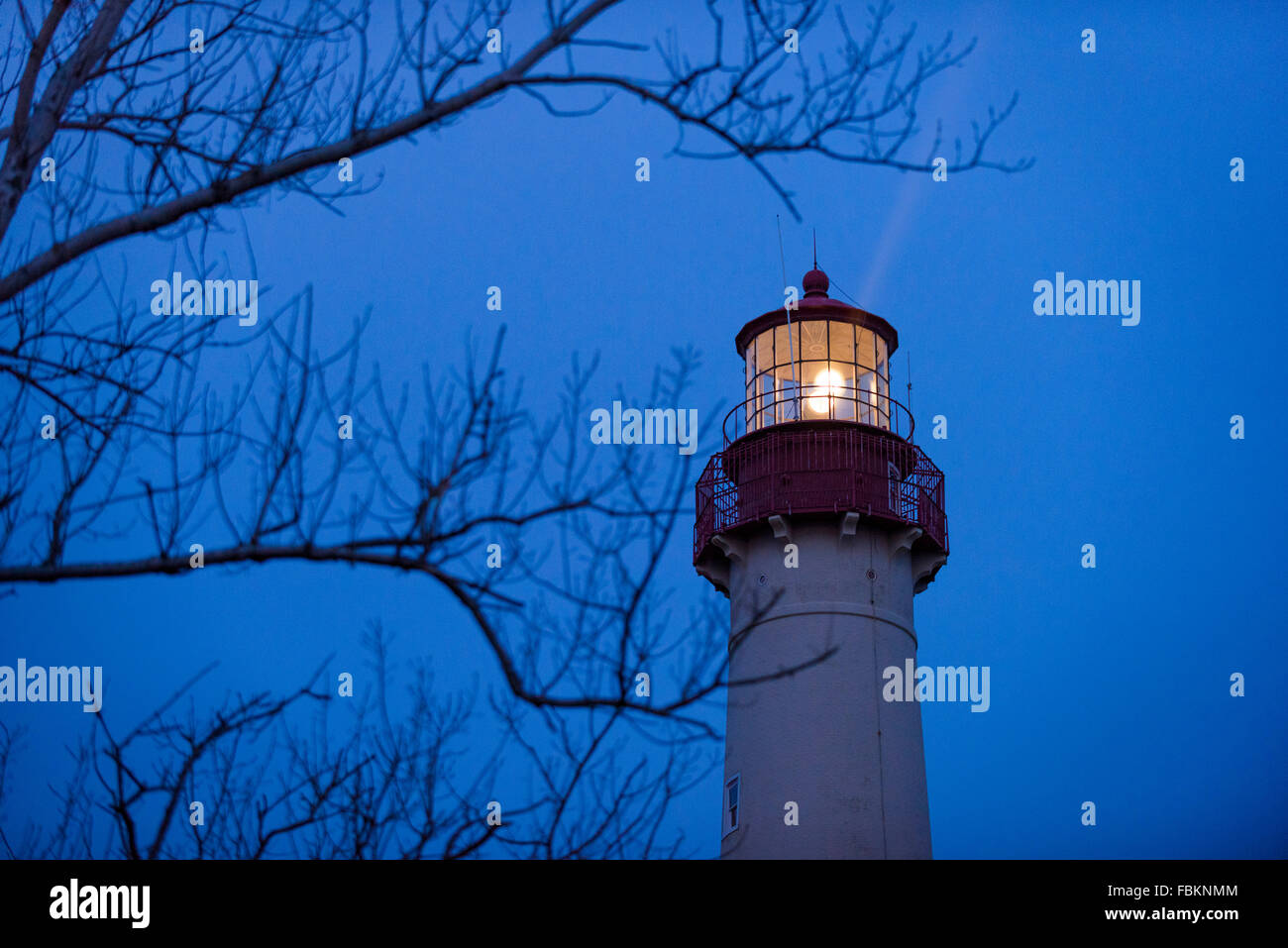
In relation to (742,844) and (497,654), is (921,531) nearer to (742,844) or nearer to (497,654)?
(742,844)

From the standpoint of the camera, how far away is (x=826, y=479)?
59.6 feet

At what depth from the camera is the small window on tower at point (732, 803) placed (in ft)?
58.7

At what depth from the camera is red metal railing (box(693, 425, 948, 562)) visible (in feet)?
59.5

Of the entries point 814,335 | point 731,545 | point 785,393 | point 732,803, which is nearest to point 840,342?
point 814,335

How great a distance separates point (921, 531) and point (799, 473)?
68.4 inches

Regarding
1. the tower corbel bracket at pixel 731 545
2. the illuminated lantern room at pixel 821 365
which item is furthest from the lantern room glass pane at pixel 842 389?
the tower corbel bracket at pixel 731 545

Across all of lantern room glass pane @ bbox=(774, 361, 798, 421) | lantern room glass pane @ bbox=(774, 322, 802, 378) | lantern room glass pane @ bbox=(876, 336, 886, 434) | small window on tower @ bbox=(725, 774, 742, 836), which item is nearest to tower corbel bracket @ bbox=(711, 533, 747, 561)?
lantern room glass pane @ bbox=(774, 361, 798, 421)

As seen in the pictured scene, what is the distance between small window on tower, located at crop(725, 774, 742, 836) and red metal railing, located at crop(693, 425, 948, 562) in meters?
3.14

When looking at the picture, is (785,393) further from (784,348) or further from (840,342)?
(840,342)

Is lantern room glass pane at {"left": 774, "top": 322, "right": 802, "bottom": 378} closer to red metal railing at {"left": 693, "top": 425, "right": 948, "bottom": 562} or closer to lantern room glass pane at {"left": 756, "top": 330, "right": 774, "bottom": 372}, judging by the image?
lantern room glass pane at {"left": 756, "top": 330, "right": 774, "bottom": 372}
